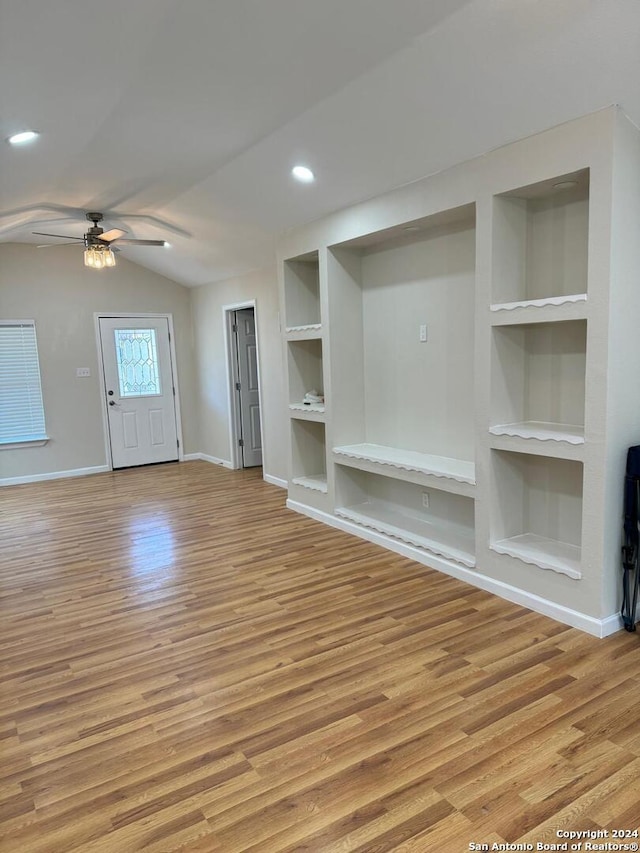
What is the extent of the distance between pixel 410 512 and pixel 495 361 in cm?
168

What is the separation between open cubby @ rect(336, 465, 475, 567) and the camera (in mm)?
3967

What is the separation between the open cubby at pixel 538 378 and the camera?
3246mm

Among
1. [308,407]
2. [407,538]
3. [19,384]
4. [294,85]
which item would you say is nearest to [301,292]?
[308,407]

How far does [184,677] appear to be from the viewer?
8.90ft

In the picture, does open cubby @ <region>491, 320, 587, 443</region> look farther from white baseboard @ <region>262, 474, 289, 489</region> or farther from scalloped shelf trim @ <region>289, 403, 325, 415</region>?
white baseboard @ <region>262, 474, 289, 489</region>

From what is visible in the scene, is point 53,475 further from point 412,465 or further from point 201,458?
point 412,465

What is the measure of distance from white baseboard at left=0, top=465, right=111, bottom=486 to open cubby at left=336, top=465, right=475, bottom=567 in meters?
4.22

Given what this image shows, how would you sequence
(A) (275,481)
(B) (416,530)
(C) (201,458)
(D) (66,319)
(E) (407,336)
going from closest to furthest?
(B) (416,530) → (E) (407,336) → (A) (275,481) → (D) (66,319) → (C) (201,458)

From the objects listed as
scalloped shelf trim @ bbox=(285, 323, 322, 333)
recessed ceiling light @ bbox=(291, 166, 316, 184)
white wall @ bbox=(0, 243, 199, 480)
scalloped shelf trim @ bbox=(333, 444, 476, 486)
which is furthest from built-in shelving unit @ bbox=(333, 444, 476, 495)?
white wall @ bbox=(0, 243, 199, 480)

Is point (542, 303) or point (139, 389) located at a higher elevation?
point (542, 303)

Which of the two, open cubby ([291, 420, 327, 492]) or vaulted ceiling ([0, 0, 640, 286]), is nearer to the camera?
vaulted ceiling ([0, 0, 640, 286])

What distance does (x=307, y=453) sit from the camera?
562 centimetres

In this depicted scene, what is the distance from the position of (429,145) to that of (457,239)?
75cm

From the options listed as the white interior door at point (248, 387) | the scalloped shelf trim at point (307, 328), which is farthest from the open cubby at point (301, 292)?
the white interior door at point (248, 387)
